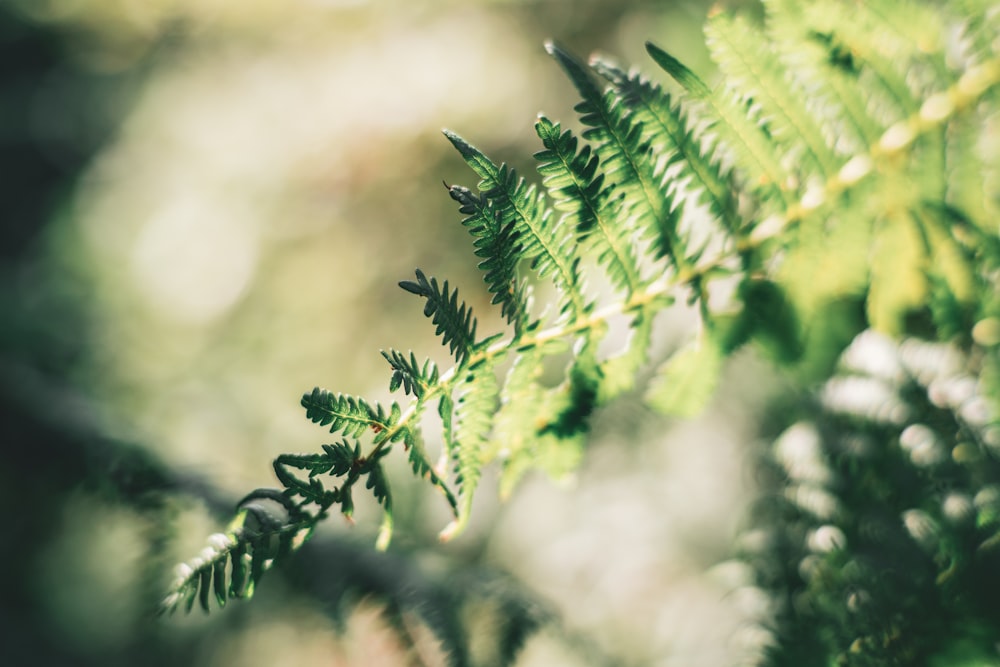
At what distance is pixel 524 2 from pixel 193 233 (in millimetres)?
1225

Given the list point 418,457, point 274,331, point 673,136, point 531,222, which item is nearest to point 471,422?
point 418,457

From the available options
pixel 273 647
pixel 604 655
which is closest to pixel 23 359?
pixel 273 647

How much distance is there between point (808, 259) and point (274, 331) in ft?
5.20

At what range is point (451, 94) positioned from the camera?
1816mm

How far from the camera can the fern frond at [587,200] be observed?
1.55ft

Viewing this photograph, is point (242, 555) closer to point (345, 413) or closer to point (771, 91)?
point (345, 413)

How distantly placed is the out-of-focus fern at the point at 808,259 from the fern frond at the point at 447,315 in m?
0.01

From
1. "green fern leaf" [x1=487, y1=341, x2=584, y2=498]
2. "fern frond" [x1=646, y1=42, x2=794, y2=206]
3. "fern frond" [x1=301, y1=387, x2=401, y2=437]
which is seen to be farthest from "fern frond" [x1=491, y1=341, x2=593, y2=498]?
"fern frond" [x1=646, y1=42, x2=794, y2=206]

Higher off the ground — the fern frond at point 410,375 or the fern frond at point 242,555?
the fern frond at point 410,375

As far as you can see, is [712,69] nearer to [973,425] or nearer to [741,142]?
[741,142]

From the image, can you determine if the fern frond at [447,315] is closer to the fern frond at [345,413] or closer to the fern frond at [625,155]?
the fern frond at [345,413]

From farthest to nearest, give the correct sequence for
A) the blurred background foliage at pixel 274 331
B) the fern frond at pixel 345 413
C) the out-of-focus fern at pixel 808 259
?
1. the blurred background foliage at pixel 274 331
2. the out-of-focus fern at pixel 808 259
3. the fern frond at pixel 345 413

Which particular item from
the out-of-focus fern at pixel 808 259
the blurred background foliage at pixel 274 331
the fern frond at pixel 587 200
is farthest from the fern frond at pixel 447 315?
the blurred background foliage at pixel 274 331

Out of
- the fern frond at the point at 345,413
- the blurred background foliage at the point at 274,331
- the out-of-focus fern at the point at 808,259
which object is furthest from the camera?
the blurred background foliage at the point at 274,331
